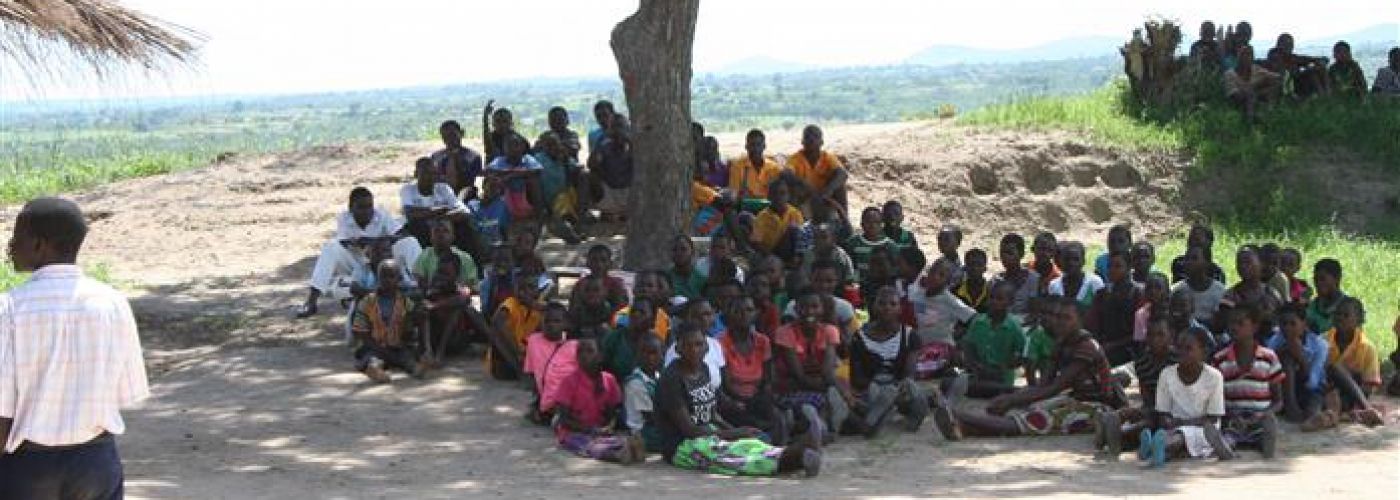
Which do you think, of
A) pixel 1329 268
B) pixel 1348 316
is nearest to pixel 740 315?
pixel 1348 316

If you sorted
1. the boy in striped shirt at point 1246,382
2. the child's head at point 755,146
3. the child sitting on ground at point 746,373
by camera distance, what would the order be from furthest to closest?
the child's head at point 755,146 < the child sitting on ground at point 746,373 < the boy in striped shirt at point 1246,382

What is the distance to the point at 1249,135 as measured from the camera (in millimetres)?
17469


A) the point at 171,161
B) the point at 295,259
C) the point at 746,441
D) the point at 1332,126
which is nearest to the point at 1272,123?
the point at 1332,126

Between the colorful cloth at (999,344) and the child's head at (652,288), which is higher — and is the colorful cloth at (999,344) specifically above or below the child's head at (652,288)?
below

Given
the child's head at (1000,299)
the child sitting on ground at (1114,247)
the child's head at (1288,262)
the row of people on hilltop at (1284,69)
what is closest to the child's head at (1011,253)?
the child sitting on ground at (1114,247)

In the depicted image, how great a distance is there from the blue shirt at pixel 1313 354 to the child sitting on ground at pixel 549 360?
11.6 feet

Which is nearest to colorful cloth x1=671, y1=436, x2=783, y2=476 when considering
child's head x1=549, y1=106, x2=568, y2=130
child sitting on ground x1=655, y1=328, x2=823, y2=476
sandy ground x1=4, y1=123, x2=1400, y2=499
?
child sitting on ground x1=655, y1=328, x2=823, y2=476

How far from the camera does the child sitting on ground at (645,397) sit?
29.3 feet

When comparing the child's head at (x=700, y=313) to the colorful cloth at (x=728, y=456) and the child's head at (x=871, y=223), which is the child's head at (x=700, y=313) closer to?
the colorful cloth at (x=728, y=456)

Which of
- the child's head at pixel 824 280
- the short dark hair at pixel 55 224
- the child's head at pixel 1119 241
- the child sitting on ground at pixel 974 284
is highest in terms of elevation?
the short dark hair at pixel 55 224

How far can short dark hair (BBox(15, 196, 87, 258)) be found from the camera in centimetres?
475

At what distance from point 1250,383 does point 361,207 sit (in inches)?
220

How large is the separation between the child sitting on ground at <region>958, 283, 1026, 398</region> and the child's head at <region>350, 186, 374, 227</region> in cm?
398

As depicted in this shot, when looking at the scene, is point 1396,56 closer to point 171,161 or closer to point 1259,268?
point 1259,268
